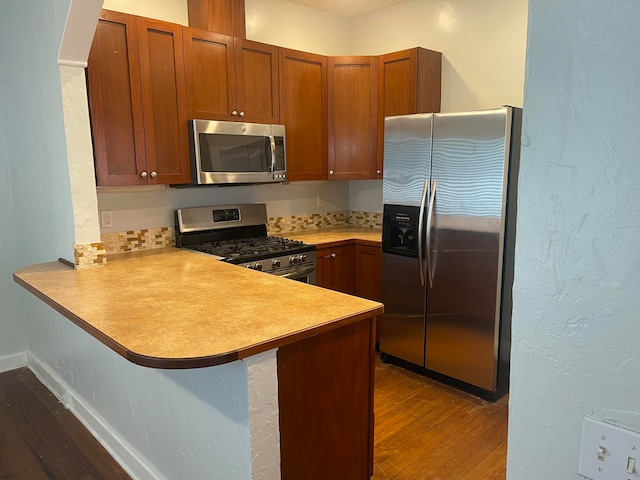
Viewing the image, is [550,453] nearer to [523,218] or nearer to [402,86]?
[523,218]

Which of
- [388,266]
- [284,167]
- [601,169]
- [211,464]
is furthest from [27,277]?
[601,169]

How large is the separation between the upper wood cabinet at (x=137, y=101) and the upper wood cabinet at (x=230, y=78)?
0.29 feet

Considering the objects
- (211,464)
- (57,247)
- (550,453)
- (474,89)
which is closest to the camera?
(550,453)

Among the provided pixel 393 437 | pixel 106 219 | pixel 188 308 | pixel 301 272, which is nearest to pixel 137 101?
pixel 106 219

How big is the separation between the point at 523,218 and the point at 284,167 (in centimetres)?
283

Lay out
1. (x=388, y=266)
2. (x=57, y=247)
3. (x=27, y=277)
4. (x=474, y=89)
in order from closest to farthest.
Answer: (x=27, y=277) < (x=57, y=247) < (x=388, y=266) < (x=474, y=89)

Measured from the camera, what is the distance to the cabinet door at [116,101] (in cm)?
259

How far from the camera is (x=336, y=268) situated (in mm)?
3574

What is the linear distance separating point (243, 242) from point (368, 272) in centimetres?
100

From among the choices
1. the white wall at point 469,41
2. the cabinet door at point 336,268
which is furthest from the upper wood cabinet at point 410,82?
the cabinet door at point 336,268

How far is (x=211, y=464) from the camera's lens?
5.46 feet

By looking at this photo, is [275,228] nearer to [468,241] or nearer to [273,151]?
[273,151]

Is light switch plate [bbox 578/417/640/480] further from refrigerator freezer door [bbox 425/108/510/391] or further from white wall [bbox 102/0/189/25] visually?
white wall [bbox 102/0/189/25]

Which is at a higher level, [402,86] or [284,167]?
[402,86]
